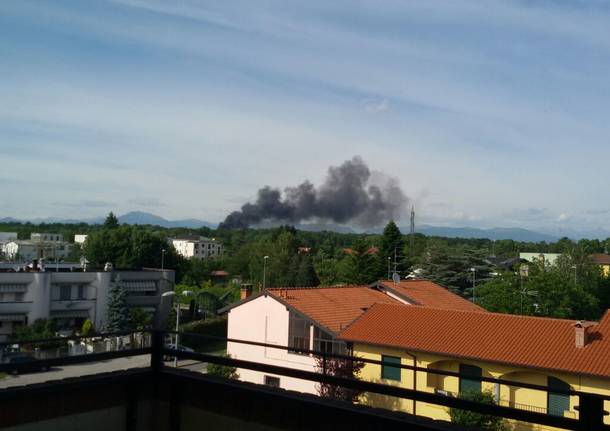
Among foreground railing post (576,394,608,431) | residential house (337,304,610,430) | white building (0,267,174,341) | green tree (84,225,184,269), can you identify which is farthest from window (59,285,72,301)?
foreground railing post (576,394,608,431)

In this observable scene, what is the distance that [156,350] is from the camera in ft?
16.6

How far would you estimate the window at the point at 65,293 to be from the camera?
37.1 m

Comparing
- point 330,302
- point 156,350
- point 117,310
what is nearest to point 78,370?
point 156,350

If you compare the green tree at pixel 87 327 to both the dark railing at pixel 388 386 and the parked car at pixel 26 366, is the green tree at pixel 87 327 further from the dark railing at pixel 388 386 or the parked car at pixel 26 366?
the parked car at pixel 26 366

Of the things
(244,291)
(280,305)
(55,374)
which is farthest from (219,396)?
(244,291)

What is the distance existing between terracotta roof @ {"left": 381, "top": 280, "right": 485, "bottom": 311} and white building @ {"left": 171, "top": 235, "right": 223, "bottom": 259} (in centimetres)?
8620

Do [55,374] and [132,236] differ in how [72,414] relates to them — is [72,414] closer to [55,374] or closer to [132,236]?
[55,374]

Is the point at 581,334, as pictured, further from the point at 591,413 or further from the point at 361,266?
the point at 361,266

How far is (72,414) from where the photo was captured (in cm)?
449

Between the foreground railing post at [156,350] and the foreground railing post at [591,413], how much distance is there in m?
3.26

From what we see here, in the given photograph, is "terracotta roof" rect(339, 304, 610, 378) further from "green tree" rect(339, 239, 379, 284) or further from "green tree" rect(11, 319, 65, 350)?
"green tree" rect(339, 239, 379, 284)

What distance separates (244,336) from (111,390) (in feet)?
59.8

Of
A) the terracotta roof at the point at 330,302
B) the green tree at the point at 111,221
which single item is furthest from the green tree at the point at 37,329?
the green tree at the point at 111,221

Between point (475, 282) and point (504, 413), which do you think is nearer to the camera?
point (504, 413)
